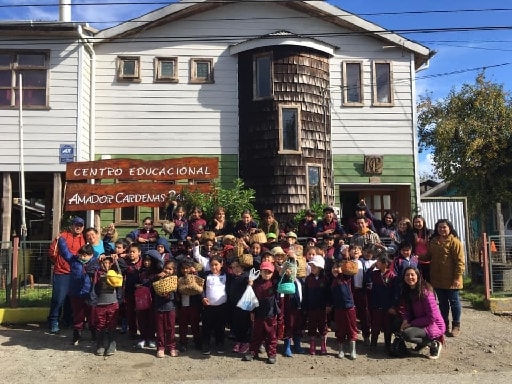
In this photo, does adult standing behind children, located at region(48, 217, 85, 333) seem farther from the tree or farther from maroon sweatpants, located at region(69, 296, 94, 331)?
the tree

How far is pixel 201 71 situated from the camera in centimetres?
1387

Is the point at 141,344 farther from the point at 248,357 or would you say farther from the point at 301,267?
the point at 301,267

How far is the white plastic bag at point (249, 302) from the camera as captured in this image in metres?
6.33

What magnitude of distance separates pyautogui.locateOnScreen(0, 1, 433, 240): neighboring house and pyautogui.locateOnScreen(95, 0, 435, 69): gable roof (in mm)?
29

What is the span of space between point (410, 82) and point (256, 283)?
32.6 ft

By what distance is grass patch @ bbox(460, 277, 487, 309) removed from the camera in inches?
371

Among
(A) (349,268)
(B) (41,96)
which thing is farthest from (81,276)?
(B) (41,96)

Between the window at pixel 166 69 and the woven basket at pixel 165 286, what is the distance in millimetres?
8414

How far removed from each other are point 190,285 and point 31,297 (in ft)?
13.0

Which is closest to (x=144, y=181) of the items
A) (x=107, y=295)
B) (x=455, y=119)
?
(x=107, y=295)

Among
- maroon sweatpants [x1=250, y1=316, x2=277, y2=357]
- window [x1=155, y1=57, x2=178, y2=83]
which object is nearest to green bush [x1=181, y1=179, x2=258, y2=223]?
maroon sweatpants [x1=250, y1=316, x2=277, y2=357]

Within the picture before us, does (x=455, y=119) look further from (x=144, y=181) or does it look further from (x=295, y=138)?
(x=144, y=181)

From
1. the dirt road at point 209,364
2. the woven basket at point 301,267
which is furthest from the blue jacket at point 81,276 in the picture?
the woven basket at point 301,267

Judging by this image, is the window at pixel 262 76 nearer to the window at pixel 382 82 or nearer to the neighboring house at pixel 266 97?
the neighboring house at pixel 266 97
